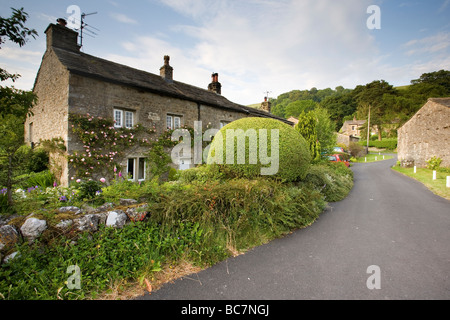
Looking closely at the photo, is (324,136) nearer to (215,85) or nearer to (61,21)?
(215,85)

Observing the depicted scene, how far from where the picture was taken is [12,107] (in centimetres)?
392

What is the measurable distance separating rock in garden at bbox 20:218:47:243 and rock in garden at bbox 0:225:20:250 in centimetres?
8

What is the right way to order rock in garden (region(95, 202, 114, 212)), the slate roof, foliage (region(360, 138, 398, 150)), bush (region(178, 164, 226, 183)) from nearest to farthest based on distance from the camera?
1. rock in garden (region(95, 202, 114, 212))
2. bush (region(178, 164, 226, 183))
3. the slate roof
4. foliage (region(360, 138, 398, 150))

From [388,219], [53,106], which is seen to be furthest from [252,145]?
[53,106]

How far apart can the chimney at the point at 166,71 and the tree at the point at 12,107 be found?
11.4 metres

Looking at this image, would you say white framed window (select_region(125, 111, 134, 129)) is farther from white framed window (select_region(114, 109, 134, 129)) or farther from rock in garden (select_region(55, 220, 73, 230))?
rock in garden (select_region(55, 220, 73, 230))

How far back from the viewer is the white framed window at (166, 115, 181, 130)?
12.8m

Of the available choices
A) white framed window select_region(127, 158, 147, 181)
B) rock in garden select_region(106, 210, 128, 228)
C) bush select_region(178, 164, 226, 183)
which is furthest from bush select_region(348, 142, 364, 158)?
rock in garden select_region(106, 210, 128, 228)

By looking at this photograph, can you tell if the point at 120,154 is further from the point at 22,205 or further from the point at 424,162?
the point at 424,162

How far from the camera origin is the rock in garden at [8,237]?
A: 2.80 m

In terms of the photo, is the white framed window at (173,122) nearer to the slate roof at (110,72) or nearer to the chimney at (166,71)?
the slate roof at (110,72)

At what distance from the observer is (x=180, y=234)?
383 centimetres
